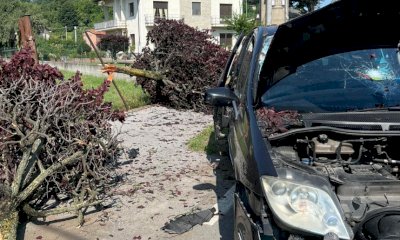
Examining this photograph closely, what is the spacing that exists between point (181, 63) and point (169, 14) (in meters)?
37.9

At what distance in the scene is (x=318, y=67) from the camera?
161 inches

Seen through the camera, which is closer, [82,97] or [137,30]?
[82,97]

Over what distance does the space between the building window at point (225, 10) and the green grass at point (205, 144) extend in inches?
1723

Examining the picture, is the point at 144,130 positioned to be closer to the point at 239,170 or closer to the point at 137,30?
the point at 239,170

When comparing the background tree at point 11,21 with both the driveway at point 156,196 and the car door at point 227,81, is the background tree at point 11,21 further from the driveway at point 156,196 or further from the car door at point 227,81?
the car door at point 227,81

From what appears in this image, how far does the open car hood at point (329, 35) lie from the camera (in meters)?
3.78

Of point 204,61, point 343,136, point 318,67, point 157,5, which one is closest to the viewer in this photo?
point 343,136

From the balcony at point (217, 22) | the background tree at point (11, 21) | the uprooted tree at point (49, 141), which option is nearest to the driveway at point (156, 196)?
the uprooted tree at point (49, 141)

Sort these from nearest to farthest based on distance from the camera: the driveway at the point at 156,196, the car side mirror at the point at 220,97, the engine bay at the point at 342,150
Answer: the engine bay at the point at 342,150, the car side mirror at the point at 220,97, the driveway at the point at 156,196

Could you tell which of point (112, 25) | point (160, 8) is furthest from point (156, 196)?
point (112, 25)

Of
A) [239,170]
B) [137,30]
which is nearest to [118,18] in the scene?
[137,30]

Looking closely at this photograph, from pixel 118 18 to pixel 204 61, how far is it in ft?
144

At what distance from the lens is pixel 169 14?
47969mm

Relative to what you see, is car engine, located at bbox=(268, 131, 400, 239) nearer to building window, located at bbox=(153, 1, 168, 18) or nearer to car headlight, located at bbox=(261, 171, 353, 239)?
car headlight, located at bbox=(261, 171, 353, 239)
